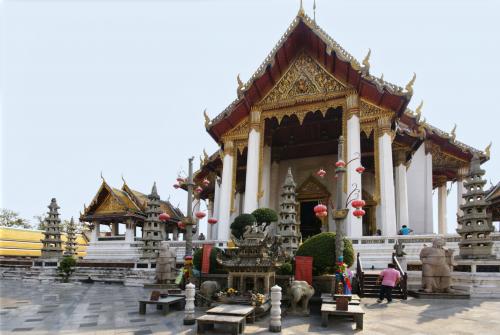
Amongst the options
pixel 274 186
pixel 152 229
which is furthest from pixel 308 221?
pixel 152 229

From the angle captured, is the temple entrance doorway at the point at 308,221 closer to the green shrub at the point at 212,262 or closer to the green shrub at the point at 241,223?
the green shrub at the point at 241,223

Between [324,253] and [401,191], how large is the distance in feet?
36.5

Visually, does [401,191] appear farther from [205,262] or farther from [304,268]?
[205,262]

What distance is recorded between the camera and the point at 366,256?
14555 millimetres

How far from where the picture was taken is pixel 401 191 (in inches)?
751

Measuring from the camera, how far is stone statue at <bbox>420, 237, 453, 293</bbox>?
10945 mm

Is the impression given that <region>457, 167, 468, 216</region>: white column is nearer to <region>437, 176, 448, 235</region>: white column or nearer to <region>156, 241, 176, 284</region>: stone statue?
<region>437, 176, 448, 235</region>: white column

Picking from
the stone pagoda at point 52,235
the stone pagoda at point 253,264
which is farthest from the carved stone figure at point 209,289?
the stone pagoda at point 52,235

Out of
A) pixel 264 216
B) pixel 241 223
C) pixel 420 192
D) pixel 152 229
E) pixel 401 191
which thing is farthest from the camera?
pixel 420 192

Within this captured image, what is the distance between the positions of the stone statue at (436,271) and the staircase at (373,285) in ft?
2.16

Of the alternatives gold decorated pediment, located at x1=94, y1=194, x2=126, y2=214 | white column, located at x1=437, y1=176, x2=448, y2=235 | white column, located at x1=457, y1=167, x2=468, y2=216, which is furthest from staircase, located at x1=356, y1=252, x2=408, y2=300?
gold decorated pediment, located at x1=94, y1=194, x2=126, y2=214

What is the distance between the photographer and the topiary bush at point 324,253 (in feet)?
31.4

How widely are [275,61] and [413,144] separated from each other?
27.0 feet

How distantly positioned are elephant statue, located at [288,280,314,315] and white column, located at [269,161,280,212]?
14.2 m
